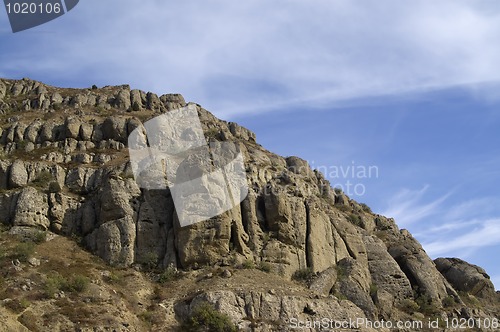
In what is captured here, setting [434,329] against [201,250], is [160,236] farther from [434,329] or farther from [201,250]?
[434,329]

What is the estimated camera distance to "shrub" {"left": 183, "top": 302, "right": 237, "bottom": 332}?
165 ft

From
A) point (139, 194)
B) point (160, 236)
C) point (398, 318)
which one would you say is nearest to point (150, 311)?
point (160, 236)

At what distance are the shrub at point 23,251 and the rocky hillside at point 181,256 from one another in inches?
7.0

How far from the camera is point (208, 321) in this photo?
166 ft

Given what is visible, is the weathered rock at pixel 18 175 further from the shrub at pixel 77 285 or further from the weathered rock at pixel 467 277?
the weathered rock at pixel 467 277

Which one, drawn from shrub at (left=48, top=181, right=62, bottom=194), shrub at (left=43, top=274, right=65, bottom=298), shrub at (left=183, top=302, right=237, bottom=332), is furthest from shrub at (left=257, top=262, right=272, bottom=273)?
shrub at (left=48, top=181, right=62, bottom=194)

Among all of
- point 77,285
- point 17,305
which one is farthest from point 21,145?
point 17,305

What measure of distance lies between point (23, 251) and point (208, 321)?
17802 millimetres

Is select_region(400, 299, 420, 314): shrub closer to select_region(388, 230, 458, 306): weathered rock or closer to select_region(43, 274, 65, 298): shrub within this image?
select_region(388, 230, 458, 306): weathered rock

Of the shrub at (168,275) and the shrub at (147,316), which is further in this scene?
the shrub at (168,275)

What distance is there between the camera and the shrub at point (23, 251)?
56.9 metres

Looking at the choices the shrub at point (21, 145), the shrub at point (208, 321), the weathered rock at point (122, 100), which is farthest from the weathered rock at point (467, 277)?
the shrub at point (21, 145)

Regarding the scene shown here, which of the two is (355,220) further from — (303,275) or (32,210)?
(32,210)

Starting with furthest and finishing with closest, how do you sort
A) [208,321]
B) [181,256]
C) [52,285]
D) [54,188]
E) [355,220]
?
[355,220] < [54,188] < [181,256] < [52,285] < [208,321]
